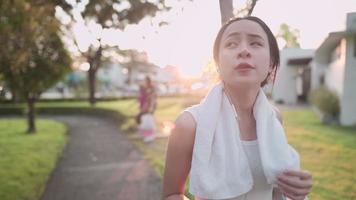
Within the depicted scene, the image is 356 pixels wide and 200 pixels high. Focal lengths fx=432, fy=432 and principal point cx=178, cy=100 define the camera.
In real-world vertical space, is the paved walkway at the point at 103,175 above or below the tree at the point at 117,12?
below

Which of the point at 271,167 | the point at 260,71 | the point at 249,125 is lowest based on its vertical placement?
the point at 271,167

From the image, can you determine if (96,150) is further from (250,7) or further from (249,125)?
(249,125)

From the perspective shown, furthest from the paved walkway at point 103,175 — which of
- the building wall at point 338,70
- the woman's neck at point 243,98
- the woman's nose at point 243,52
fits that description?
the building wall at point 338,70

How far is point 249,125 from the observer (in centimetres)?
194

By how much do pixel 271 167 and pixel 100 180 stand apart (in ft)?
20.6

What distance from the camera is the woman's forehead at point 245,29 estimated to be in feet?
6.07

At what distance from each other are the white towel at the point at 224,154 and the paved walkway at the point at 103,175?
469 centimetres

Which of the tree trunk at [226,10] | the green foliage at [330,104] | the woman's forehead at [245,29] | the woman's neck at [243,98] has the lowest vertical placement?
the green foliage at [330,104]

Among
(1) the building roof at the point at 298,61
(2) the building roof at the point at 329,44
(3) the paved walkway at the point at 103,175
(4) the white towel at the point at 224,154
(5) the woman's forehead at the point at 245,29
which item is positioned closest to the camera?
(4) the white towel at the point at 224,154

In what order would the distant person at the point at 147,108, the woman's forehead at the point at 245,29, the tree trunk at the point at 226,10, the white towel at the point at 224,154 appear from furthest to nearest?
the distant person at the point at 147,108
the tree trunk at the point at 226,10
the woman's forehead at the point at 245,29
the white towel at the point at 224,154

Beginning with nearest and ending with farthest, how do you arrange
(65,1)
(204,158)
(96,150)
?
1. (204,158)
2. (65,1)
3. (96,150)

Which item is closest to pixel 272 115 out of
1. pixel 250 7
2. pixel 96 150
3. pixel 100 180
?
pixel 250 7

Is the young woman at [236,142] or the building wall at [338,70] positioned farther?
the building wall at [338,70]

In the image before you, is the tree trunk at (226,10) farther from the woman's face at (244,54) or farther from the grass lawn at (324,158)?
the grass lawn at (324,158)
